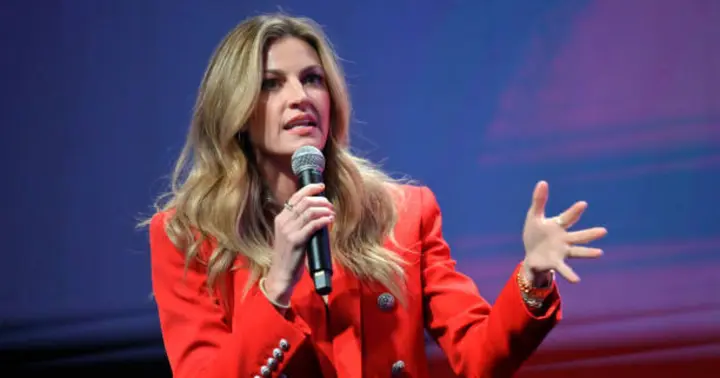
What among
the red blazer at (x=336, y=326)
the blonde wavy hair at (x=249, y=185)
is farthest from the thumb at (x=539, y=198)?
the blonde wavy hair at (x=249, y=185)

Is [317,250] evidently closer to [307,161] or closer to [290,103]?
[307,161]

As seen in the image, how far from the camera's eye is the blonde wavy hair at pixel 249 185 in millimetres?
2027

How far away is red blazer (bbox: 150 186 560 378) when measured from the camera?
1.77 meters

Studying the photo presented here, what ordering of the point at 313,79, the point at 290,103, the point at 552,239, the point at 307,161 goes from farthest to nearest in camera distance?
the point at 313,79
the point at 290,103
the point at 307,161
the point at 552,239

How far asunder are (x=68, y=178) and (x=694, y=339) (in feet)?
5.96

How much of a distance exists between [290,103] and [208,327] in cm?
49

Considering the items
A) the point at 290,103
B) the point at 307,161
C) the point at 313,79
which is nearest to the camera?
the point at 307,161

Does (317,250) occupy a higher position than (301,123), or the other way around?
(301,123)

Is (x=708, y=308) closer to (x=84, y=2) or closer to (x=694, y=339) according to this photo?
(x=694, y=339)

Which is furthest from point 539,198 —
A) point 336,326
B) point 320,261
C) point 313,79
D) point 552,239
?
point 313,79

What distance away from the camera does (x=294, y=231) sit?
1.64m

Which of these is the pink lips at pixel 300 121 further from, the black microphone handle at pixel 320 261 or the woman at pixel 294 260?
the black microphone handle at pixel 320 261

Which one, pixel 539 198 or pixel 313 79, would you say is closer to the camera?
pixel 539 198

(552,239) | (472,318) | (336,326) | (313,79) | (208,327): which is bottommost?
(208,327)
